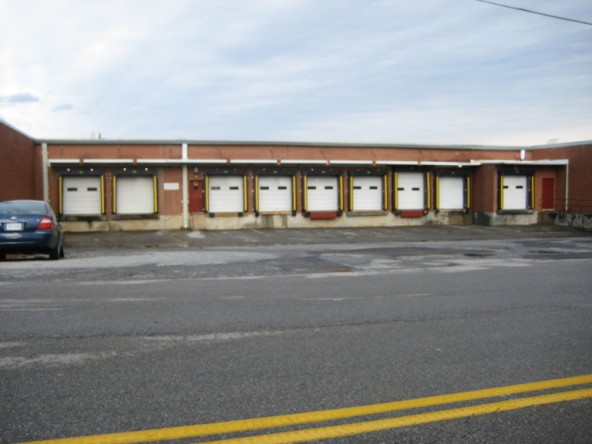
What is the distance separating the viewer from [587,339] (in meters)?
5.59

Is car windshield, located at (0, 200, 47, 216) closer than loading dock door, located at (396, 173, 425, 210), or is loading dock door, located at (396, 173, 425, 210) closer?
car windshield, located at (0, 200, 47, 216)

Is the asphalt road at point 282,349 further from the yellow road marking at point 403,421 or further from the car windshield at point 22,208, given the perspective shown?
the car windshield at point 22,208

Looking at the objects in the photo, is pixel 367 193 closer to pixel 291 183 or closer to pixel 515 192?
pixel 291 183

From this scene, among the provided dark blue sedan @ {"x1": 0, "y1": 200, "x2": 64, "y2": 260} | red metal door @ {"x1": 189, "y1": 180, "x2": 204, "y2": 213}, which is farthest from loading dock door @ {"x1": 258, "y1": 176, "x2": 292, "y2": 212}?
dark blue sedan @ {"x1": 0, "y1": 200, "x2": 64, "y2": 260}

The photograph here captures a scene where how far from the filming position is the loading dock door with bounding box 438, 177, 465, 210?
1219 inches

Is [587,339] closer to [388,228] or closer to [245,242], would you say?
[245,242]

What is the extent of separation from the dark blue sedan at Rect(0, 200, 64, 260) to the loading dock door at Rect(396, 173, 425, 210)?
68.4ft

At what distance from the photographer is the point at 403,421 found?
3502 mm

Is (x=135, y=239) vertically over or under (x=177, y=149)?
under

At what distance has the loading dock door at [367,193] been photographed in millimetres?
29625

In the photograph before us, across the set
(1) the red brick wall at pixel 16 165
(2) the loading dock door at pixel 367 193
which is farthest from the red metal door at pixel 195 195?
(2) the loading dock door at pixel 367 193

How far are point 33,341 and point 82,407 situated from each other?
1955 millimetres

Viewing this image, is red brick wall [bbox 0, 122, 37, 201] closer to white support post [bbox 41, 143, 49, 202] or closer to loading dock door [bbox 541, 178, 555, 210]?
white support post [bbox 41, 143, 49, 202]

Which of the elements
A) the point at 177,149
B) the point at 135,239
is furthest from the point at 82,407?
the point at 177,149
